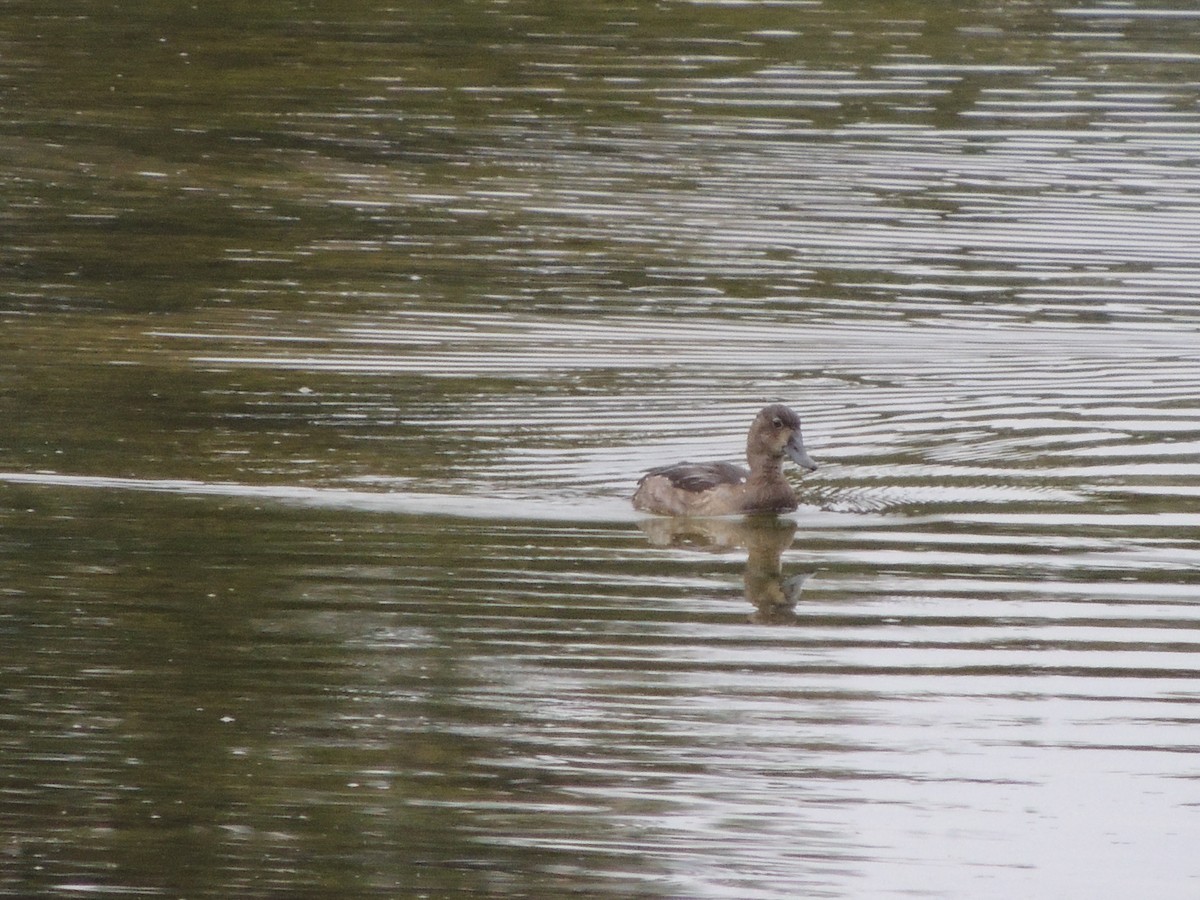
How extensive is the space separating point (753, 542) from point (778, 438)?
51 centimetres

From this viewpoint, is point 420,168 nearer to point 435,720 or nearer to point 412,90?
point 412,90

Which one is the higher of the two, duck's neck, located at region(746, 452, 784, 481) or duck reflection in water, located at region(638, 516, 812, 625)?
duck's neck, located at region(746, 452, 784, 481)

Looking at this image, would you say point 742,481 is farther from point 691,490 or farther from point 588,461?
point 588,461

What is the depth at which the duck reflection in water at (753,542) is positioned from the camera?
307 inches

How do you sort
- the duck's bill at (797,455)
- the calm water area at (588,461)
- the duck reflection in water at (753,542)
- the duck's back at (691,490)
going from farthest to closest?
the duck's bill at (797,455), the duck's back at (691,490), the duck reflection in water at (753,542), the calm water area at (588,461)

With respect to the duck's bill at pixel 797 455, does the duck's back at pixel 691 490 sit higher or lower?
lower

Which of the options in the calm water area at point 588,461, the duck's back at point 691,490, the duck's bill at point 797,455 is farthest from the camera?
the duck's bill at point 797,455

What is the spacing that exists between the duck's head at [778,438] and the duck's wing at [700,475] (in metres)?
0.10

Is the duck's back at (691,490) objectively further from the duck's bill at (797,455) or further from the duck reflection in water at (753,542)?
the duck's bill at (797,455)

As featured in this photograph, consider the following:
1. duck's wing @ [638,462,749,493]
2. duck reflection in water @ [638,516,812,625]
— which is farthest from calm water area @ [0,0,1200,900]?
duck's wing @ [638,462,749,493]

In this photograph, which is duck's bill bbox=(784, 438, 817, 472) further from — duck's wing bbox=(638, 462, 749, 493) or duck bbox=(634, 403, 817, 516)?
duck's wing bbox=(638, 462, 749, 493)

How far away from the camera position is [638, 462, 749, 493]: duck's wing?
28.6 feet

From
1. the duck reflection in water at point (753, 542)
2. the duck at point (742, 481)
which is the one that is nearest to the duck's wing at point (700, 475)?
the duck at point (742, 481)

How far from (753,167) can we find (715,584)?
7.82 m
